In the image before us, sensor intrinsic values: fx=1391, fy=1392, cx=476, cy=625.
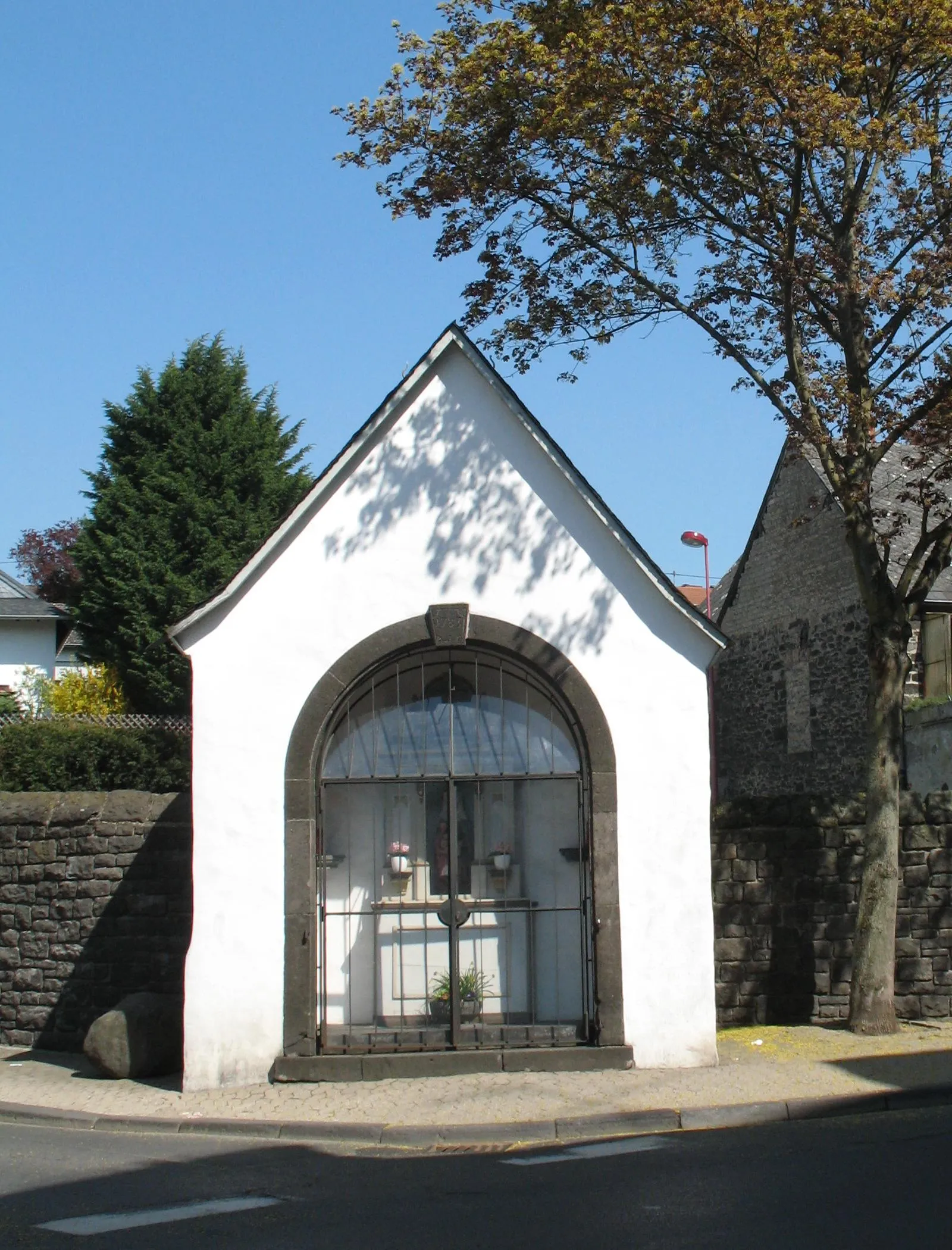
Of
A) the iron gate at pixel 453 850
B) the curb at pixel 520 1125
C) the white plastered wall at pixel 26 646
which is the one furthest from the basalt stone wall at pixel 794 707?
the white plastered wall at pixel 26 646

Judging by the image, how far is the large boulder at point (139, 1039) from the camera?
10609 mm

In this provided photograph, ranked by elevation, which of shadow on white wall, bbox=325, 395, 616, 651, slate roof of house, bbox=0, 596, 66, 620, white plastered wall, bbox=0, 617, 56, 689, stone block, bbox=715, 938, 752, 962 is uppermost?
slate roof of house, bbox=0, 596, 66, 620

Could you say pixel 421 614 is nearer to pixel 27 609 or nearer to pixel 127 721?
pixel 127 721

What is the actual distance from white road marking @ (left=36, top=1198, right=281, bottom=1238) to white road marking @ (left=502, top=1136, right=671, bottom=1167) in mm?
1633

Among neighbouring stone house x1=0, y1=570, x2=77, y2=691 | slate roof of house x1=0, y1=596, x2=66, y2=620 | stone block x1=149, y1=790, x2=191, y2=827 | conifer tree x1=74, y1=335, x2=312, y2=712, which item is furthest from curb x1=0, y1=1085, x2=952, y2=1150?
neighbouring stone house x1=0, y1=570, x2=77, y2=691

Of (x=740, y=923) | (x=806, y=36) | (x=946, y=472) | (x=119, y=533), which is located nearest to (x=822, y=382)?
(x=946, y=472)

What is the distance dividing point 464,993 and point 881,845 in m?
3.67

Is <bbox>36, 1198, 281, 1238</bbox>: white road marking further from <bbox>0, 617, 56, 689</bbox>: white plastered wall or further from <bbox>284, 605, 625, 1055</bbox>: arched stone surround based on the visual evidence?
<bbox>0, 617, 56, 689</bbox>: white plastered wall

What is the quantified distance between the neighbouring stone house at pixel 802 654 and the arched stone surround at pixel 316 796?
1268cm

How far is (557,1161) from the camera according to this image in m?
7.72

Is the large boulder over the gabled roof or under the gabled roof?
under

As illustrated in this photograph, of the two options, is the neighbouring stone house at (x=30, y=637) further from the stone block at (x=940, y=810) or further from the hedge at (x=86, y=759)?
the stone block at (x=940, y=810)

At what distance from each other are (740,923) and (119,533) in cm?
2009

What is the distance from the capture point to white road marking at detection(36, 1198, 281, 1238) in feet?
20.2
